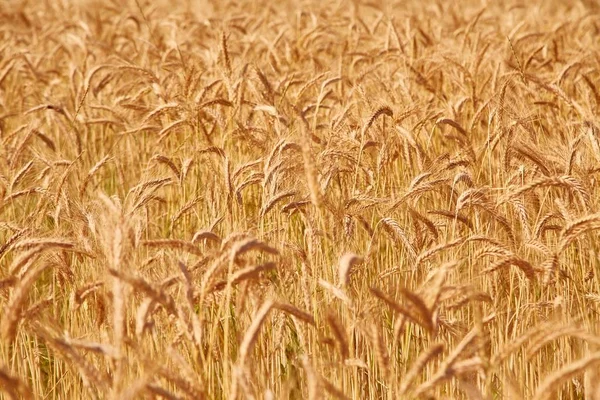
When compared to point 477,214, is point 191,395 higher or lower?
lower

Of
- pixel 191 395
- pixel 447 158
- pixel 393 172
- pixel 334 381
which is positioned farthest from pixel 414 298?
pixel 393 172

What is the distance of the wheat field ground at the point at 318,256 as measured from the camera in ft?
5.87

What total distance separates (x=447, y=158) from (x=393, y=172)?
39 cm

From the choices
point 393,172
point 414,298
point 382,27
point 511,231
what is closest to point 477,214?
point 511,231

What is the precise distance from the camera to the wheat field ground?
5.87 ft

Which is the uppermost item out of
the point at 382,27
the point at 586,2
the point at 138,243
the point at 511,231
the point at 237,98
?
the point at 586,2

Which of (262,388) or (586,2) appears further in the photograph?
(586,2)

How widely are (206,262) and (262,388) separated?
427 millimetres

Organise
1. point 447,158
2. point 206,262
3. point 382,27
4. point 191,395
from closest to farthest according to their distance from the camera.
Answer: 1. point 191,395
2. point 206,262
3. point 447,158
4. point 382,27

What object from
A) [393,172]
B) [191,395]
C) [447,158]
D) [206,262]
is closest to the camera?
[191,395]

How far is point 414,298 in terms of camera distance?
1.63 meters

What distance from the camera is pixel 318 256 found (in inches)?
112

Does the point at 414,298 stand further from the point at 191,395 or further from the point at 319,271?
the point at 319,271

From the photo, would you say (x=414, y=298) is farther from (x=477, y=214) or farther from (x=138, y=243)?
(x=477, y=214)
